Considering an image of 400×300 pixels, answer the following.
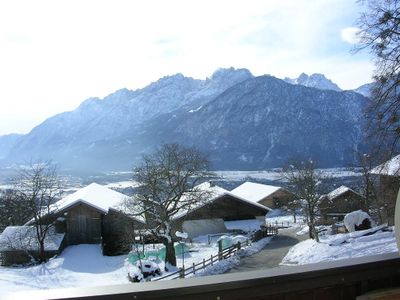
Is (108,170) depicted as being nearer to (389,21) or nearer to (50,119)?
(50,119)

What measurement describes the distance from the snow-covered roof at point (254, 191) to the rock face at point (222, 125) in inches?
190

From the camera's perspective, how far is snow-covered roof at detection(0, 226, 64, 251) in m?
24.3

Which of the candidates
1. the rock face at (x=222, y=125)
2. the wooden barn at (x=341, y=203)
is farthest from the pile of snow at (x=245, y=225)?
the rock face at (x=222, y=125)

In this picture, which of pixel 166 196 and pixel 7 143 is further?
pixel 7 143

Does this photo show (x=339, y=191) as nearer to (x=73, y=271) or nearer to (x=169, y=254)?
(x=169, y=254)

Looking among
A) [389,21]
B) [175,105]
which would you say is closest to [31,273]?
[389,21]

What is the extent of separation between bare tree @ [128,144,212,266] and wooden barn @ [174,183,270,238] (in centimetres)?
537

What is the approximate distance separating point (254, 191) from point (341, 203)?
12.4 meters

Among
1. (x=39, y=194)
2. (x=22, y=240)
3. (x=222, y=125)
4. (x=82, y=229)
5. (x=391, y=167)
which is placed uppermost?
(x=222, y=125)

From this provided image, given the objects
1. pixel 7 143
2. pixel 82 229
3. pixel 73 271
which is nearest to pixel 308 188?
pixel 82 229

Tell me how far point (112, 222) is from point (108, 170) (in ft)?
60.3

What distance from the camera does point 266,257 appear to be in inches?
869

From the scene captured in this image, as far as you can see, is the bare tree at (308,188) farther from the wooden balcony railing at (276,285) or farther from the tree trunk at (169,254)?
the wooden balcony railing at (276,285)

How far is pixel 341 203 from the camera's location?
113ft
